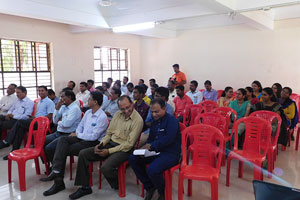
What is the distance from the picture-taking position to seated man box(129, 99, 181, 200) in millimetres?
2729

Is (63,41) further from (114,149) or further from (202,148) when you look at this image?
(202,148)

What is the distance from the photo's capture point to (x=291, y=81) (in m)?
7.11

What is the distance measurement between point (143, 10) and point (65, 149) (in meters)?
4.08

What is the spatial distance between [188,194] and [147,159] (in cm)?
68

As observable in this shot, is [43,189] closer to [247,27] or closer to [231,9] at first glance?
[231,9]


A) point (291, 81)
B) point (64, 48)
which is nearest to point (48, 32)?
point (64, 48)

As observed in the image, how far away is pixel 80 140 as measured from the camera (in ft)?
11.4

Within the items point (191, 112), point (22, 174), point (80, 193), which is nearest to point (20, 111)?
point (22, 174)


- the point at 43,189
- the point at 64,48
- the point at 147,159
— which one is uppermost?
the point at 64,48

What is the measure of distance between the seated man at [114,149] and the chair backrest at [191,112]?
1.80 metres

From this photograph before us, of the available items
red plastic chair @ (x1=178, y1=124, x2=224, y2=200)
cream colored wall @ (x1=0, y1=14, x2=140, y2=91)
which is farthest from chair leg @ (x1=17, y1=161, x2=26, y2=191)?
cream colored wall @ (x1=0, y1=14, x2=140, y2=91)

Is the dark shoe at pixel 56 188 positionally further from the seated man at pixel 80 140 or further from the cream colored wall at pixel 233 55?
the cream colored wall at pixel 233 55

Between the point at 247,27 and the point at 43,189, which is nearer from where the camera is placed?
the point at 43,189

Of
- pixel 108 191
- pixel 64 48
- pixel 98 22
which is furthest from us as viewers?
pixel 64 48
